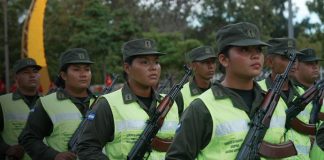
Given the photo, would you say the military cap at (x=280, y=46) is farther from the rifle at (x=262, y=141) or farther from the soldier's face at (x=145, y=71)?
the rifle at (x=262, y=141)

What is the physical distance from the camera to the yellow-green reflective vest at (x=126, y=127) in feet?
14.7

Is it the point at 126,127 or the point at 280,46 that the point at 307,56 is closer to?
the point at 280,46

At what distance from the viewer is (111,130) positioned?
176 inches

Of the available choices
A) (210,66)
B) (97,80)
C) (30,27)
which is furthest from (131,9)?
(210,66)

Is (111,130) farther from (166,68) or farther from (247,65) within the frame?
(166,68)

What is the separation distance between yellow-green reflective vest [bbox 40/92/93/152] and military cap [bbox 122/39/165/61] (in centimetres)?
134

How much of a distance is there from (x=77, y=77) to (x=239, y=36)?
297 cm

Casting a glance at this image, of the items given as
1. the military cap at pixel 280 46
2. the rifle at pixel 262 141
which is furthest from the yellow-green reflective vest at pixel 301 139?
the military cap at pixel 280 46

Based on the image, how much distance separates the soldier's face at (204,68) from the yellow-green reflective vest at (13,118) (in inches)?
91.3

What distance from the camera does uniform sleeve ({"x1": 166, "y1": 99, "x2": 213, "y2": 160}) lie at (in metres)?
3.29

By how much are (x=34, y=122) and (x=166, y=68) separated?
80.8 ft

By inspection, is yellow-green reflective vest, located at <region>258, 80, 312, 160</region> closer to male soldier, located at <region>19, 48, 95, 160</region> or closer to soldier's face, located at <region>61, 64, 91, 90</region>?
male soldier, located at <region>19, 48, 95, 160</region>

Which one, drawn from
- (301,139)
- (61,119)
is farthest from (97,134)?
Result: (301,139)

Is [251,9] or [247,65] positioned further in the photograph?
[251,9]
